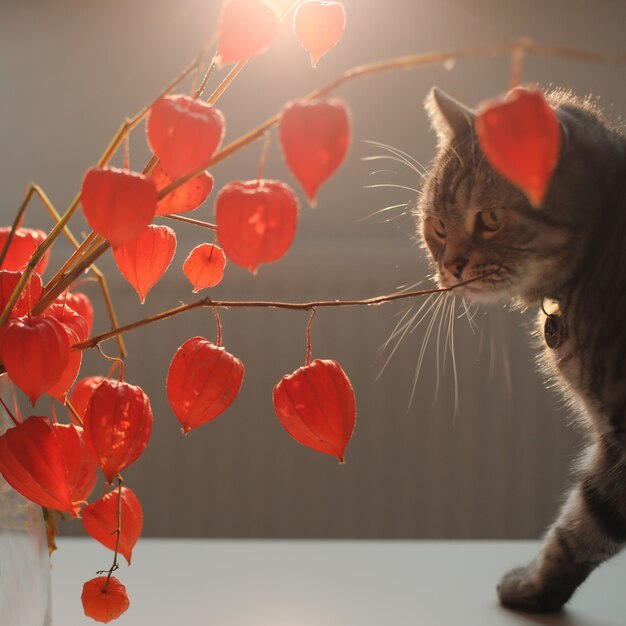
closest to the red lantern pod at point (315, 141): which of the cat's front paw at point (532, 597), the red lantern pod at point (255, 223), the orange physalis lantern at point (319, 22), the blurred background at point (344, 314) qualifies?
the red lantern pod at point (255, 223)

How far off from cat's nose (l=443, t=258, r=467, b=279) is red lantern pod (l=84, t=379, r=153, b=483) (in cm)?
36

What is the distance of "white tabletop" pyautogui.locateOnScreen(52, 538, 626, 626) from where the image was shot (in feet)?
2.21

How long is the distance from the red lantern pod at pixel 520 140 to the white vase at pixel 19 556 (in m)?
0.29

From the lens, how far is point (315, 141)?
0.92 ft

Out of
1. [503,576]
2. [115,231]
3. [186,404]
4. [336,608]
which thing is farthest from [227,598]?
[115,231]

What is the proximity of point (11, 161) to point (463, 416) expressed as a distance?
3.16 ft

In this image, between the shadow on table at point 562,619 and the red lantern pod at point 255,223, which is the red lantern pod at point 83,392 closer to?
the red lantern pod at point 255,223

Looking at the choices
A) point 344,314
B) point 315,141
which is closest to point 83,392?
point 315,141

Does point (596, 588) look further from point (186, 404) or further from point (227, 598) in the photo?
point (186, 404)

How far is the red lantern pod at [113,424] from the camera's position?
397 millimetres

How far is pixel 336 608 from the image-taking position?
69 centimetres

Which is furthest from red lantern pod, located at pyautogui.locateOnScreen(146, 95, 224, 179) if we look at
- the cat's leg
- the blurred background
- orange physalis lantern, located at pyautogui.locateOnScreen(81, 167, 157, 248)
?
the blurred background

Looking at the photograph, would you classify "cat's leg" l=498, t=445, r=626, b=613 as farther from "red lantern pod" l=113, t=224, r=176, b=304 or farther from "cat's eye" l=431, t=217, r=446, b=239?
"red lantern pod" l=113, t=224, r=176, b=304

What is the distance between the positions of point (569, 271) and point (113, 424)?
437mm
